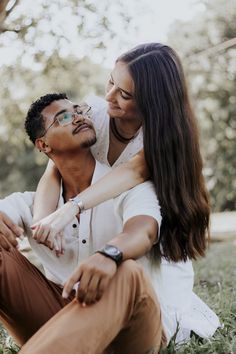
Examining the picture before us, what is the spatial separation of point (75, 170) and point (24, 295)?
73 centimetres

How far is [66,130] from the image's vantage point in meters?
3.46

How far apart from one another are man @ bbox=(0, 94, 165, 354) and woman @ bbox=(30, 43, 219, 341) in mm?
108

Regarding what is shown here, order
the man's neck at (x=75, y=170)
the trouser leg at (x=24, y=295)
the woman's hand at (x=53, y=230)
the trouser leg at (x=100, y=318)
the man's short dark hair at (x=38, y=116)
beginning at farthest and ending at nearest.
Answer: the man's short dark hair at (x=38, y=116) < the man's neck at (x=75, y=170) < the trouser leg at (x=24, y=295) < the woman's hand at (x=53, y=230) < the trouser leg at (x=100, y=318)

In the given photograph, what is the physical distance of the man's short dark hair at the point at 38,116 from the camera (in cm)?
359

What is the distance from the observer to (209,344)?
129 inches

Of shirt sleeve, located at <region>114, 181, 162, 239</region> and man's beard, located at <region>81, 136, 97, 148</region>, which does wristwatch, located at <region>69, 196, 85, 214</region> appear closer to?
shirt sleeve, located at <region>114, 181, 162, 239</region>

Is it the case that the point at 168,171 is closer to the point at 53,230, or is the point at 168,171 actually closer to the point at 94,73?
the point at 53,230

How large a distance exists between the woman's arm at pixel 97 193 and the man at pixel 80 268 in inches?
2.3

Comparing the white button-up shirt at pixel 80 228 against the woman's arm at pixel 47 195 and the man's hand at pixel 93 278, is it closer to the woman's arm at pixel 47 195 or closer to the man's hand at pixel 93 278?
the woman's arm at pixel 47 195

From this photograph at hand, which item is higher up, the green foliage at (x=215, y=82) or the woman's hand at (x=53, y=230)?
the woman's hand at (x=53, y=230)

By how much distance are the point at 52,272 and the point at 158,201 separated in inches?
25.6

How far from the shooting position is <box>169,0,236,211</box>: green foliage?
1933cm

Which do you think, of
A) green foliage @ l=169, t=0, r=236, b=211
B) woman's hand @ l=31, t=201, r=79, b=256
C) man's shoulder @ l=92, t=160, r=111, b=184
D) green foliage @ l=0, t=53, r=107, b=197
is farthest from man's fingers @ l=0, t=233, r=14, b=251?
green foliage @ l=169, t=0, r=236, b=211

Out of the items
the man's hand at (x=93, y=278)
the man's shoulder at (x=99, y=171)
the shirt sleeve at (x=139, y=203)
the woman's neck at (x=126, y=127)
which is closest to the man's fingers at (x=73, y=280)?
the man's hand at (x=93, y=278)
